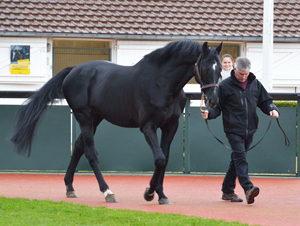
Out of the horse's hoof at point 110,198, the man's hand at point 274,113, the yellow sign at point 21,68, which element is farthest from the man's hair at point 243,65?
the yellow sign at point 21,68

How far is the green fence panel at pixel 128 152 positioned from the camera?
9914 millimetres

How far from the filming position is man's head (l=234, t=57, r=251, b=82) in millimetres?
6789

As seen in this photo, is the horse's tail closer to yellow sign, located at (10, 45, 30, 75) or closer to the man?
the man

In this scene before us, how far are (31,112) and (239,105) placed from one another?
10.2ft

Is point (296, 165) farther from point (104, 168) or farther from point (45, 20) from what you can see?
point (45, 20)

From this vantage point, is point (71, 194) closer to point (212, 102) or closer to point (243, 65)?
point (212, 102)

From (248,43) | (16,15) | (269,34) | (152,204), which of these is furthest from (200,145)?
(16,15)

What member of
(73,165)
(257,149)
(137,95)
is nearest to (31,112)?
(73,165)

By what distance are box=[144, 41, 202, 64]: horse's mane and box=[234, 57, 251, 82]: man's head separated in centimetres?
65

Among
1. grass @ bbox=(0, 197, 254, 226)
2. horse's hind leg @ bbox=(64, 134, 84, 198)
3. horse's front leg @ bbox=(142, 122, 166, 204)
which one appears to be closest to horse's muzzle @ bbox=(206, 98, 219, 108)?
horse's front leg @ bbox=(142, 122, 166, 204)

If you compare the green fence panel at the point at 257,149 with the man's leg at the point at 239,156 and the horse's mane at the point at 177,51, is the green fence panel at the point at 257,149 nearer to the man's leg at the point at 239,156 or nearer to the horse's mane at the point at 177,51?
the man's leg at the point at 239,156

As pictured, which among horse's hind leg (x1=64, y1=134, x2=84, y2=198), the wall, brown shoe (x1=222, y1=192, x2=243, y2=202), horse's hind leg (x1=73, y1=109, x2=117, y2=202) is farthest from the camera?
the wall

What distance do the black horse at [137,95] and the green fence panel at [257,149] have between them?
2.57 meters

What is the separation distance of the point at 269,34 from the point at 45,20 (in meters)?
7.07
